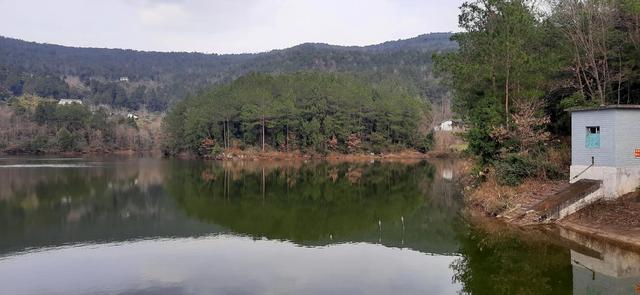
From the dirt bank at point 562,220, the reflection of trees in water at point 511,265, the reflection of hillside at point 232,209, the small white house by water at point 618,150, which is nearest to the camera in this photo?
the reflection of trees in water at point 511,265

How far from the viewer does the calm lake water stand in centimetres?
1599

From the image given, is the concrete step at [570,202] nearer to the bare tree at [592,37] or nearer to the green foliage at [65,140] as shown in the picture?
the bare tree at [592,37]

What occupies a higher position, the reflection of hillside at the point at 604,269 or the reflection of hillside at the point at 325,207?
the reflection of hillside at the point at 604,269

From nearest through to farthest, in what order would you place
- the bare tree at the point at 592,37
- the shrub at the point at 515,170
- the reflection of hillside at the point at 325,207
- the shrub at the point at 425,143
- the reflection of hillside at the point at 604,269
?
the reflection of hillside at the point at 604,269, the reflection of hillside at the point at 325,207, the shrub at the point at 515,170, the bare tree at the point at 592,37, the shrub at the point at 425,143

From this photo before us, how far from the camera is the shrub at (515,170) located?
28.2m

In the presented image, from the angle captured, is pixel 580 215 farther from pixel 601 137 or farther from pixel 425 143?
pixel 425 143

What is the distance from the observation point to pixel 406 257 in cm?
1994

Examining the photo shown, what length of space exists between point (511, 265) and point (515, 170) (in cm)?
1194

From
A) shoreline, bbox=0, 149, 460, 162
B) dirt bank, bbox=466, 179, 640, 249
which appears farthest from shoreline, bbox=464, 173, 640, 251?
shoreline, bbox=0, 149, 460, 162

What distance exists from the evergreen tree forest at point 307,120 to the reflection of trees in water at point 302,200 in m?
32.8

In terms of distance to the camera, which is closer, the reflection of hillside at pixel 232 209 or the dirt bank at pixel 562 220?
the dirt bank at pixel 562 220

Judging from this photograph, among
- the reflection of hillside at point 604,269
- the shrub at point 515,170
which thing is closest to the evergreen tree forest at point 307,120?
the shrub at point 515,170

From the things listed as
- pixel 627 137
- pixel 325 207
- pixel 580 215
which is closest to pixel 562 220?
pixel 580 215

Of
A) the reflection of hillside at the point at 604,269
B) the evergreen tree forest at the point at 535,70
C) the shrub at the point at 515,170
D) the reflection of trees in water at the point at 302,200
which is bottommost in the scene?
the reflection of trees in water at the point at 302,200
